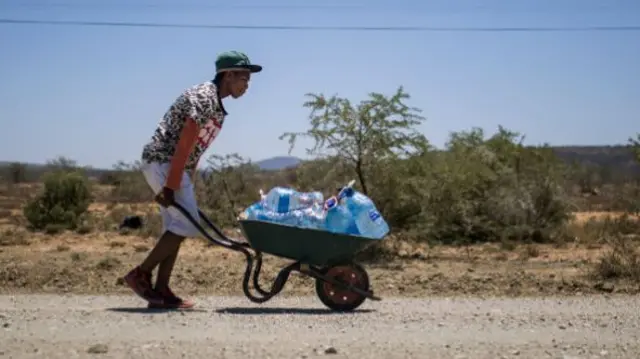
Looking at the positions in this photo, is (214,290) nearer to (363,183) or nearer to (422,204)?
(363,183)

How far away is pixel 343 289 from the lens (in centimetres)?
730

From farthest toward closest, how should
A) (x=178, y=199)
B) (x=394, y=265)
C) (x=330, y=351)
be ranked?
(x=394, y=265) < (x=178, y=199) < (x=330, y=351)

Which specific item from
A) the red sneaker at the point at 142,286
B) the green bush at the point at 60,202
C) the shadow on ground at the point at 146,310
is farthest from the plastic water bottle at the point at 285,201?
the green bush at the point at 60,202

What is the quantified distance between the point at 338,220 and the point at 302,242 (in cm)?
34

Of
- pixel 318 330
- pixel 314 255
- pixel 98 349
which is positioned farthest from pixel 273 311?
pixel 98 349

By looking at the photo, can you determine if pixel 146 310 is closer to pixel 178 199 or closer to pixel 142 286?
pixel 142 286

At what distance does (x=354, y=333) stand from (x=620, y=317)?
7.42 feet

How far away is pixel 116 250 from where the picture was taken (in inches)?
771

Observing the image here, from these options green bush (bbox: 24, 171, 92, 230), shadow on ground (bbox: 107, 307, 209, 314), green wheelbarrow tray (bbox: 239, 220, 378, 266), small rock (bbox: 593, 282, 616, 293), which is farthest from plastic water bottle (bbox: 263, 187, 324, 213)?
green bush (bbox: 24, 171, 92, 230)

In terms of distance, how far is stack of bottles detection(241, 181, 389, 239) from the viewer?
7.07m

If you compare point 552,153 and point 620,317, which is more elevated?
point 552,153

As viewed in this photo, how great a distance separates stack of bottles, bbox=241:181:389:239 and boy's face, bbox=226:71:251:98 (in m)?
0.89

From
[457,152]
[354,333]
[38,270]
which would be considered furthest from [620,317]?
[457,152]

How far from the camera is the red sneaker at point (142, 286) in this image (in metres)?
7.22
